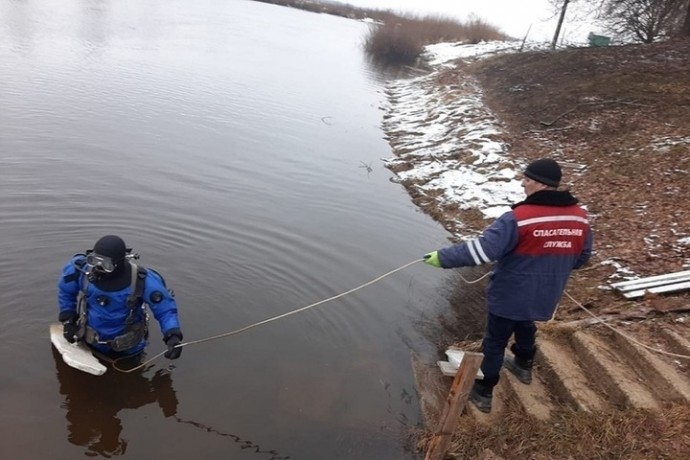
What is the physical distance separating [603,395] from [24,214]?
814 centimetres

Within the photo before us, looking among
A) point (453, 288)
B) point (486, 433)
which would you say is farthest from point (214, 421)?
point (453, 288)

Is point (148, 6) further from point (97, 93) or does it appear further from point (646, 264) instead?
point (646, 264)

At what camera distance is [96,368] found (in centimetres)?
491

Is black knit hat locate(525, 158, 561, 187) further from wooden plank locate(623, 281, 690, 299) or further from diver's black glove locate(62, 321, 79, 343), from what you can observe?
diver's black glove locate(62, 321, 79, 343)

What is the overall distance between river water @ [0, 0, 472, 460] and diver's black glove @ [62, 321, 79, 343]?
497 millimetres

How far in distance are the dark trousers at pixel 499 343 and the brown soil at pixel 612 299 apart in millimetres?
319

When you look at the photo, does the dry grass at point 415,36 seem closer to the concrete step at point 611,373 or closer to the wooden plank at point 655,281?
the wooden plank at point 655,281

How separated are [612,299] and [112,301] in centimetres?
547

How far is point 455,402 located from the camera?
12.7 ft

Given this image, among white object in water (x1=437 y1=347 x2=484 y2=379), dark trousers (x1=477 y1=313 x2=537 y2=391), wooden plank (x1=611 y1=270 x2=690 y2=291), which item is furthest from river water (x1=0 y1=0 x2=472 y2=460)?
wooden plank (x1=611 y1=270 x2=690 y2=291)

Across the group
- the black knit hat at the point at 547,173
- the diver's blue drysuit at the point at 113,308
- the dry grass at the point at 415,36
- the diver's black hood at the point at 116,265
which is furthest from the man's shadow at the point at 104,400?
the dry grass at the point at 415,36

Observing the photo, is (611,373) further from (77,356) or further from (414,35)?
(414,35)

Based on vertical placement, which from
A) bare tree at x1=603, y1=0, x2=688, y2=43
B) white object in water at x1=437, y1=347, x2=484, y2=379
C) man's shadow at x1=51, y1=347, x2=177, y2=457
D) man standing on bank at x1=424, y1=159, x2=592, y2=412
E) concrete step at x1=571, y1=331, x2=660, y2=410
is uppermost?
bare tree at x1=603, y1=0, x2=688, y2=43

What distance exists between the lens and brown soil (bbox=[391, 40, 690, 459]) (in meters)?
4.27
